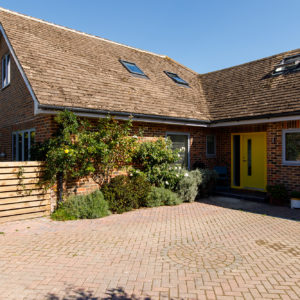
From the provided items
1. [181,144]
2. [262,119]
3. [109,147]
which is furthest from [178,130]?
[109,147]

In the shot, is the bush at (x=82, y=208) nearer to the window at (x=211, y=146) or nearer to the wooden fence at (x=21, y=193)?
the wooden fence at (x=21, y=193)

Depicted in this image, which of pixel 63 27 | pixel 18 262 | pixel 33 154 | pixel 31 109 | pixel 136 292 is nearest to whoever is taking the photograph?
pixel 136 292

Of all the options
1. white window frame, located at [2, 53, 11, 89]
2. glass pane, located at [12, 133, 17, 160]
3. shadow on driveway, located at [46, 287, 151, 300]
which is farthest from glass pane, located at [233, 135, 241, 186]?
white window frame, located at [2, 53, 11, 89]

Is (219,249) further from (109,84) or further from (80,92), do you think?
(109,84)

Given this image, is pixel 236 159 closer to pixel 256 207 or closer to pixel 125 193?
pixel 256 207

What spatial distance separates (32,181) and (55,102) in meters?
2.17

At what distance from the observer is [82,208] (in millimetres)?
7285

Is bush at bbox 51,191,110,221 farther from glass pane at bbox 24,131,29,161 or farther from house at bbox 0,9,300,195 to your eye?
glass pane at bbox 24,131,29,161

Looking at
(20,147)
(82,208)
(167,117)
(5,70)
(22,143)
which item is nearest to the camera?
(82,208)

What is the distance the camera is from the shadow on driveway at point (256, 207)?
25.3ft

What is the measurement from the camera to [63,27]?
12500 mm

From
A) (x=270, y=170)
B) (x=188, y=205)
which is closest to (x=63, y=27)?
(x=188, y=205)

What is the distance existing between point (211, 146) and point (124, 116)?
5098 mm

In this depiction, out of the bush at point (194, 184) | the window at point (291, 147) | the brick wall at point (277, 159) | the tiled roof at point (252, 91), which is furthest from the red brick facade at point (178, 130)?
Result: the bush at point (194, 184)
